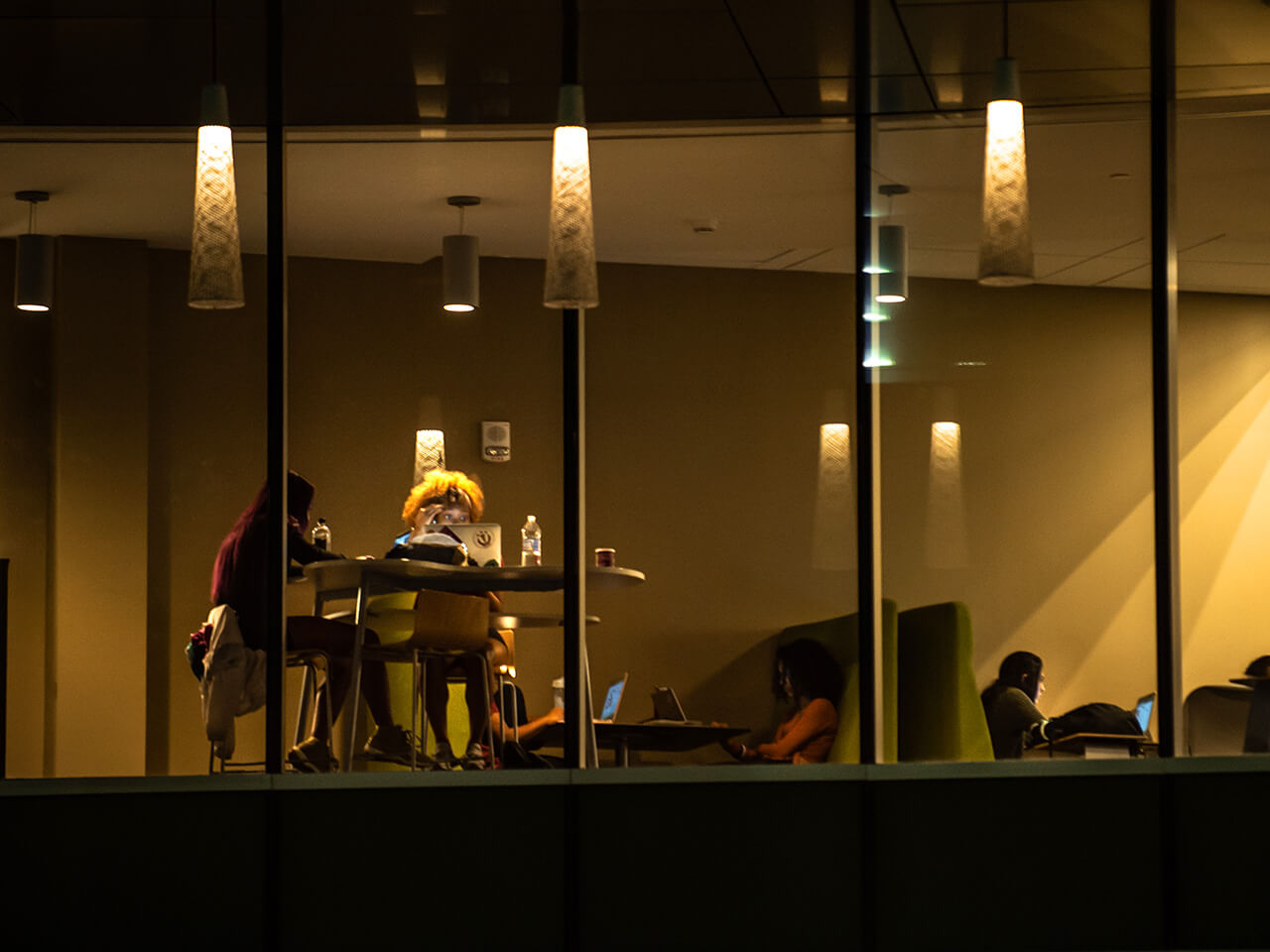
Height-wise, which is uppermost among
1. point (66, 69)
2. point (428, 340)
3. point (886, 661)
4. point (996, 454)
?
point (66, 69)

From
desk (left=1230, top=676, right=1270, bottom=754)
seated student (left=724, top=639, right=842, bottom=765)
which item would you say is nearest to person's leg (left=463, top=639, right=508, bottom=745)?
seated student (left=724, top=639, right=842, bottom=765)

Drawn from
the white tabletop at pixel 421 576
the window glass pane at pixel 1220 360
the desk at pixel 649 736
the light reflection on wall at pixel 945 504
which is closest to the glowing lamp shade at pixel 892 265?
the light reflection on wall at pixel 945 504

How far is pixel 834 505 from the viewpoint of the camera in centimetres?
636

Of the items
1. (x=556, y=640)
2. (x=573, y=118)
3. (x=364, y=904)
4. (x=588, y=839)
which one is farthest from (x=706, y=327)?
(x=364, y=904)

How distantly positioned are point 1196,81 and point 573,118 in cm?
245

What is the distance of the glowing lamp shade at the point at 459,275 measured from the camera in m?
6.14

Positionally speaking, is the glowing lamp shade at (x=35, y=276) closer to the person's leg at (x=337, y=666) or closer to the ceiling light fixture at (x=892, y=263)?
the person's leg at (x=337, y=666)

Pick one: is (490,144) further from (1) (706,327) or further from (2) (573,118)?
(1) (706,327)

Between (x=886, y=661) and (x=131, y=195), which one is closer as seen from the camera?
(x=131, y=195)

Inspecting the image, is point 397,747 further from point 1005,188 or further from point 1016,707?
point 1005,188

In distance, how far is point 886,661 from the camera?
6367mm

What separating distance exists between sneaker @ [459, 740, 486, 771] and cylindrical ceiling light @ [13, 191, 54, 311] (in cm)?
216

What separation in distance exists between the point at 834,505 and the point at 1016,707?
1031 millimetres

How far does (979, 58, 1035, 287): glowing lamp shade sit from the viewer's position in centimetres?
605
